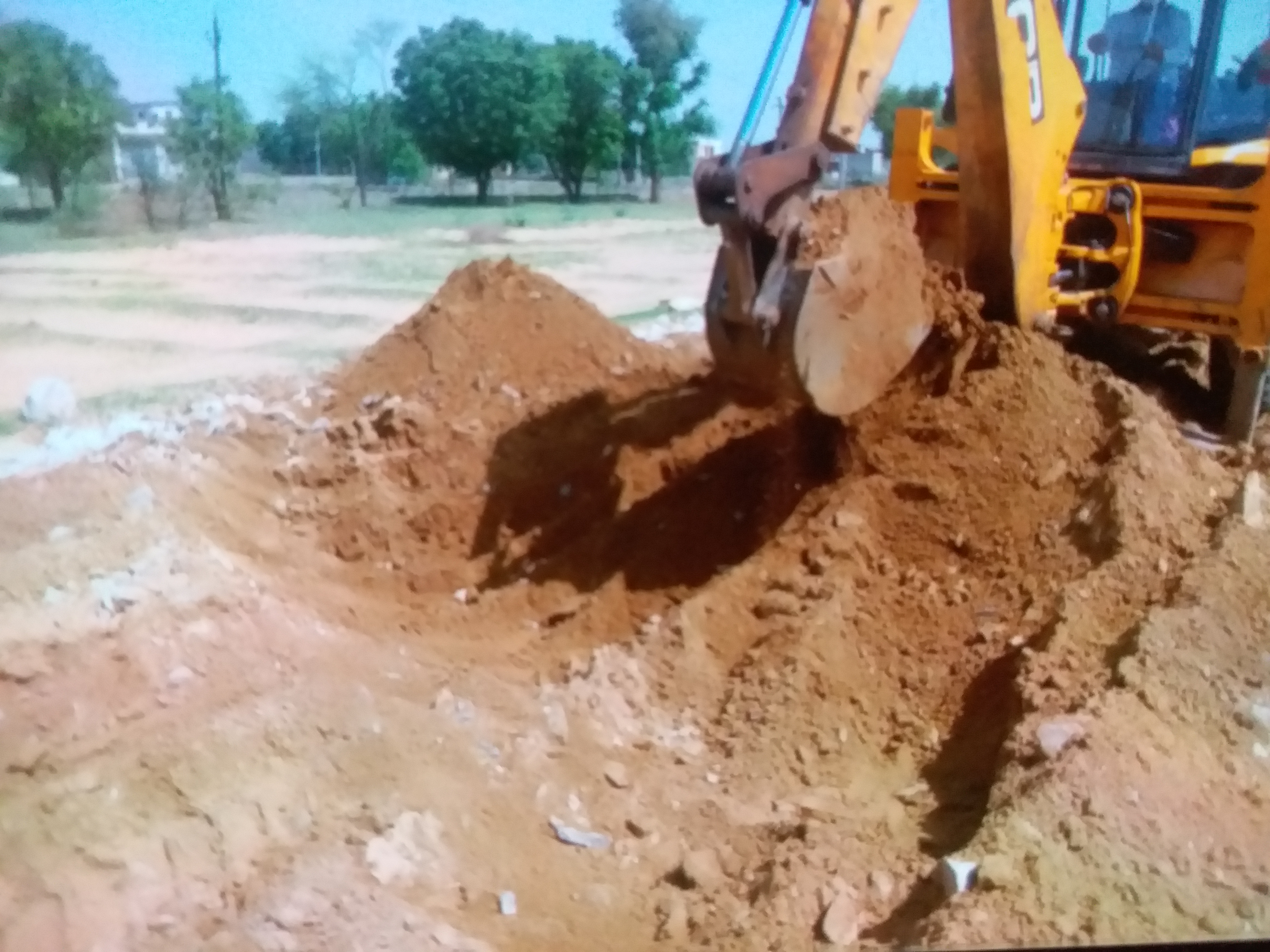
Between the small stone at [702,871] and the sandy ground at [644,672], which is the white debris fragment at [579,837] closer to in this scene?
the sandy ground at [644,672]

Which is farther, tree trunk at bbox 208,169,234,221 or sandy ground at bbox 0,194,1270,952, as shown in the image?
tree trunk at bbox 208,169,234,221

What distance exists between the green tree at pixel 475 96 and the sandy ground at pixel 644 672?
332 millimetres

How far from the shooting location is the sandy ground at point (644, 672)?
1600 mm

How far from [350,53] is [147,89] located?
28 centimetres

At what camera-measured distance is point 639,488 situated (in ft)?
9.13

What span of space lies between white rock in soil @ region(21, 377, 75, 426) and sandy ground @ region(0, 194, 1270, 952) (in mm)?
151

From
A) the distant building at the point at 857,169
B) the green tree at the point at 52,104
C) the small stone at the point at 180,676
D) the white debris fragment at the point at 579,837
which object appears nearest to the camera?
the green tree at the point at 52,104

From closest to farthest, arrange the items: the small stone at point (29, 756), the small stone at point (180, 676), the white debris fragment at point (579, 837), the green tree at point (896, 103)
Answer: the small stone at point (29, 756) → the white debris fragment at point (579, 837) → the small stone at point (180, 676) → the green tree at point (896, 103)

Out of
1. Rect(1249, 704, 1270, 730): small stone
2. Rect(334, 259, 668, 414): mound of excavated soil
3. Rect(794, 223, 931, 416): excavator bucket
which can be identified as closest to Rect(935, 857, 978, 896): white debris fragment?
Rect(1249, 704, 1270, 730): small stone

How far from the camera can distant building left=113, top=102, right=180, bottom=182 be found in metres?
1.68

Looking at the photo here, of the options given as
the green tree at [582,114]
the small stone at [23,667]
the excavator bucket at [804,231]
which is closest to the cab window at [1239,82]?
the excavator bucket at [804,231]

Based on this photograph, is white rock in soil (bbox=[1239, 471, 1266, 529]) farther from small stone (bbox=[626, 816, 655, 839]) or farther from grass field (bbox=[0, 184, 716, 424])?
small stone (bbox=[626, 816, 655, 839])

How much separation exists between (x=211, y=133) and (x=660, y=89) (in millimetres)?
684

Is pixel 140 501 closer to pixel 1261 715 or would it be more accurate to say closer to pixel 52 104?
pixel 52 104
